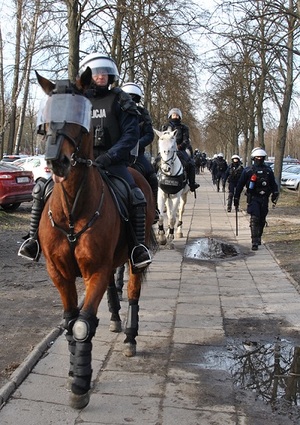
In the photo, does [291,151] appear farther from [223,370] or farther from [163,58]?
[223,370]

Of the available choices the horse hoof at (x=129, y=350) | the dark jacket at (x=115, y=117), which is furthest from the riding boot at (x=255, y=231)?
the dark jacket at (x=115, y=117)

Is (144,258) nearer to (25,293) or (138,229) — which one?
(138,229)

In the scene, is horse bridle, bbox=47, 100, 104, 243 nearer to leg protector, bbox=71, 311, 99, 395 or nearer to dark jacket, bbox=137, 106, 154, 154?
leg protector, bbox=71, 311, 99, 395

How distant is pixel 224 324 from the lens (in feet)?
20.1

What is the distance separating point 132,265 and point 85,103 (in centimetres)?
193

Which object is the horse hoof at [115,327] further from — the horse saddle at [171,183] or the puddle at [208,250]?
the horse saddle at [171,183]

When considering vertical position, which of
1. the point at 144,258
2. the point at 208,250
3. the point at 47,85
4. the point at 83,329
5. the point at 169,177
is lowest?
the point at 208,250

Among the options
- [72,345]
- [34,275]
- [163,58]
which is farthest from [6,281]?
[163,58]

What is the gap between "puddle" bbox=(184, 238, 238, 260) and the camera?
10.5 meters

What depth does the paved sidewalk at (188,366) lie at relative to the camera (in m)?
3.94

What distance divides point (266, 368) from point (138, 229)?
1.81 meters

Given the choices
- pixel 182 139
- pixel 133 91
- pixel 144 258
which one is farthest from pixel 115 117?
pixel 182 139

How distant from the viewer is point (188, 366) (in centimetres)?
487

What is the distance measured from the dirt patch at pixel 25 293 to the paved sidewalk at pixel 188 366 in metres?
0.29
